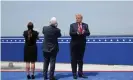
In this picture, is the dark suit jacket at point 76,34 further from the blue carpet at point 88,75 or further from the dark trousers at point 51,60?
the blue carpet at point 88,75

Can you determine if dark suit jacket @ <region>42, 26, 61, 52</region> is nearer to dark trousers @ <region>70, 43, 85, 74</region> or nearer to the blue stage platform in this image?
dark trousers @ <region>70, 43, 85, 74</region>

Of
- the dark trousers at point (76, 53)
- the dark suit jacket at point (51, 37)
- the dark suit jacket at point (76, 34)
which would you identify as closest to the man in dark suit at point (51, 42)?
the dark suit jacket at point (51, 37)

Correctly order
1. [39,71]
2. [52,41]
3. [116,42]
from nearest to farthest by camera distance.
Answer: [52,41], [39,71], [116,42]

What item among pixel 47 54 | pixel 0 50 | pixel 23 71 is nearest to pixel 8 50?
pixel 0 50

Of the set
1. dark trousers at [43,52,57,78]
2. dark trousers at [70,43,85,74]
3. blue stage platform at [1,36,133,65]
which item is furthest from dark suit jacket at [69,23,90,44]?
blue stage platform at [1,36,133,65]

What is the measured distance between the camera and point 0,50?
13.7 meters

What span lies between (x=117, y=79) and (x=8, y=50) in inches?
224

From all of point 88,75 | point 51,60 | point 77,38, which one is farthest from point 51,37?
point 88,75

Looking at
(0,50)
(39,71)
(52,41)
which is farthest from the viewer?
(0,50)

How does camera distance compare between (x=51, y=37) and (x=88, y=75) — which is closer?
(x=51, y=37)

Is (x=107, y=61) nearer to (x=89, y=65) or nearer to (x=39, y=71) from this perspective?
(x=89, y=65)

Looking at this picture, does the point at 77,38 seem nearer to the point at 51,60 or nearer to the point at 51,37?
the point at 51,37

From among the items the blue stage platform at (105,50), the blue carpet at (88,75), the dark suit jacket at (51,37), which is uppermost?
the dark suit jacket at (51,37)

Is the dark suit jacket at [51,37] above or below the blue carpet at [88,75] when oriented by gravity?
above
